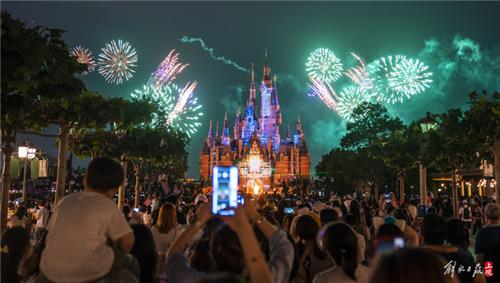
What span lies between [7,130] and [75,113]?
2001 mm

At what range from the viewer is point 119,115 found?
44.6 feet

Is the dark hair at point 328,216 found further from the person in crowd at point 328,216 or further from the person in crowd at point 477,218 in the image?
the person in crowd at point 477,218

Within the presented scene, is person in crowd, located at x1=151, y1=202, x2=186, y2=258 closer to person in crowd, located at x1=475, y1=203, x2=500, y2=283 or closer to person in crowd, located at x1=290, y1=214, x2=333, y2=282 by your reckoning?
person in crowd, located at x1=290, y1=214, x2=333, y2=282

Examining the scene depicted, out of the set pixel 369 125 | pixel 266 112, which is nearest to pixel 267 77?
pixel 266 112

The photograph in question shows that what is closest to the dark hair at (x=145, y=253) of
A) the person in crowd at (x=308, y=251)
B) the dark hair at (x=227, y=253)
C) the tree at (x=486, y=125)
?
the dark hair at (x=227, y=253)

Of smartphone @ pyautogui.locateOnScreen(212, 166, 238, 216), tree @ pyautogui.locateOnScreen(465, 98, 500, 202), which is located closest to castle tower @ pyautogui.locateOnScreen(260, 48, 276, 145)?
tree @ pyautogui.locateOnScreen(465, 98, 500, 202)

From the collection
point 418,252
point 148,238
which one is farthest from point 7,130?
point 418,252

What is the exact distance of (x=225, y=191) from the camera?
296 cm

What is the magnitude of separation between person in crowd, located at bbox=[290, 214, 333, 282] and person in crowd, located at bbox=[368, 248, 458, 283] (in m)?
3.23

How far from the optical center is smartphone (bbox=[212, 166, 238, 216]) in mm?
2836

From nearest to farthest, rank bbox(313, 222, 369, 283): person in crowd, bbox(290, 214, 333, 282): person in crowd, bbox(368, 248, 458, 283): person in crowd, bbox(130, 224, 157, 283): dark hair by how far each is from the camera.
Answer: bbox(368, 248, 458, 283): person in crowd → bbox(313, 222, 369, 283): person in crowd → bbox(130, 224, 157, 283): dark hair → bbox(290, 214, 333, 282): person in crowd

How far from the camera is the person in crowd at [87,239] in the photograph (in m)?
3.35

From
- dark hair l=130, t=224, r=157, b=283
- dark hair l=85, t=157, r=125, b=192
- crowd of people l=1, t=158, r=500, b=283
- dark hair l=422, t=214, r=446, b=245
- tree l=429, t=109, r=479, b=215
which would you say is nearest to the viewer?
crowd of people l=1, t=158, r=500, b=283

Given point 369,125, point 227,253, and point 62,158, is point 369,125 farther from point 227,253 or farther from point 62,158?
point 227,253
